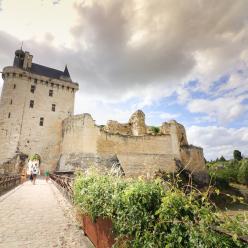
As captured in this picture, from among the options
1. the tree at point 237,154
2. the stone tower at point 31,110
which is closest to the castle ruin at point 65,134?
the stone tower at point 31,110

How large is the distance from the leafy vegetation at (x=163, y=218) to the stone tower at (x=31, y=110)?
1125 inches

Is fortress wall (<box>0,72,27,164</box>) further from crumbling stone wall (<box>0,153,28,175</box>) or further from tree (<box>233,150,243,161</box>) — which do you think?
tree (<box>233,150,243,161</box>)

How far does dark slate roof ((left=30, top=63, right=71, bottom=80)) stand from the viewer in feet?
112

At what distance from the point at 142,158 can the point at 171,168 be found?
443 centimetres

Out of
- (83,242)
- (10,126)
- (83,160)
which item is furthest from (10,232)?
(10,126)

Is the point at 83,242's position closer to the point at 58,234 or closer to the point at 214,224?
Answer: the point at 58,234

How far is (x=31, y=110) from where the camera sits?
102ft

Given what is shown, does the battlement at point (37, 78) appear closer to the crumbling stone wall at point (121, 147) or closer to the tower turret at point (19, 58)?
the tower turret at point (19, 58)

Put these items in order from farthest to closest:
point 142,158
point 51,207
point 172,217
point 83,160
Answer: point 142,158 < point 83,160 < point 51,207 < point 172,217

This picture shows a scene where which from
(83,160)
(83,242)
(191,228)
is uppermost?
(83,160)

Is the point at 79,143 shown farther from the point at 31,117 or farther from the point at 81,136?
the point at 31,117

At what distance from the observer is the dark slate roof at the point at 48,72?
112 ft

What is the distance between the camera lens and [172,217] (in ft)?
7.47

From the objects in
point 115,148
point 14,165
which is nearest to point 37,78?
point 14,165
